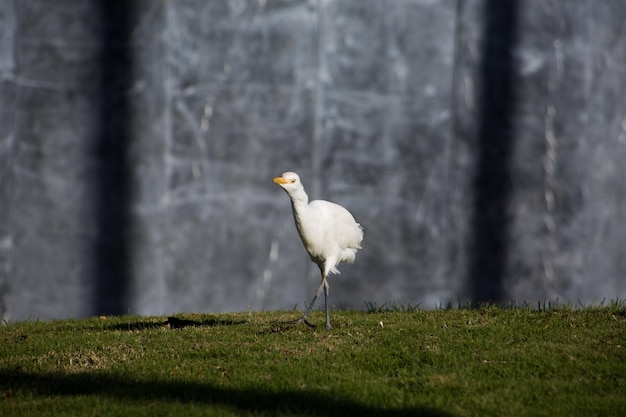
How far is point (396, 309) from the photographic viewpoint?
26.3 ft

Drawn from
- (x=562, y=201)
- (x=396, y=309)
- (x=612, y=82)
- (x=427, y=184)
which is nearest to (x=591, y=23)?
(x=612, y=82)

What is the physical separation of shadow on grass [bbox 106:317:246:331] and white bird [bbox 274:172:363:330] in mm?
816

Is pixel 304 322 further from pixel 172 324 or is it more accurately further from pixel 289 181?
pixel 289 181

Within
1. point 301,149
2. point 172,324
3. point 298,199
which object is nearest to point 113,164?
point 301,149

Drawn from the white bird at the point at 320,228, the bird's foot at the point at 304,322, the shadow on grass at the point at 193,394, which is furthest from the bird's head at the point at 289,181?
the shadow on grass at the point at 193,394

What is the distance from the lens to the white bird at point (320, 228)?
6.64 meters

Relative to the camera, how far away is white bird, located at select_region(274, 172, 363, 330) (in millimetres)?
6641

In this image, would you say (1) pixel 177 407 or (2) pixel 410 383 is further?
(2) pixel 410 383

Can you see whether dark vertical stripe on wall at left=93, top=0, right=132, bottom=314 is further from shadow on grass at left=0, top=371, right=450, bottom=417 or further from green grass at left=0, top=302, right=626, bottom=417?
shadow on grass at left=0, top=371, right=450, bottom=417

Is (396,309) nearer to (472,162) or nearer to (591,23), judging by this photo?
(472,162)

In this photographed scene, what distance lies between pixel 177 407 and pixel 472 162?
16.8 feet

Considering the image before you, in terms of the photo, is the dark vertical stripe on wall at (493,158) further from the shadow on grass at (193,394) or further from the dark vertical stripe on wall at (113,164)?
the shadow on grass at (193,394)

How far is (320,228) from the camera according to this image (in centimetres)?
683

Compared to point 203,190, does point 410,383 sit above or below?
below
